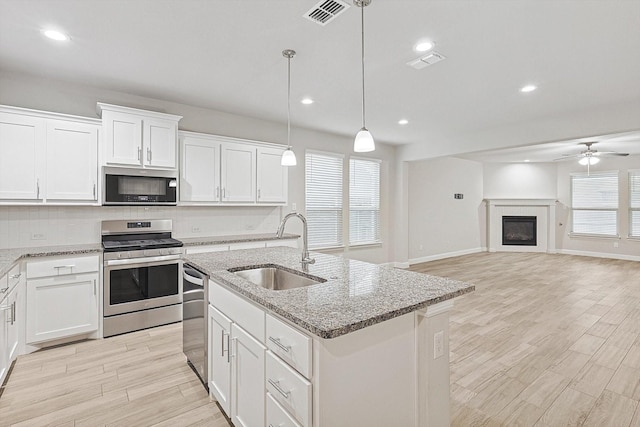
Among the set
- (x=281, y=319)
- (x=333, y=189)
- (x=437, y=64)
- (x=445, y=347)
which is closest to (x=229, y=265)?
(x=281, y=319)

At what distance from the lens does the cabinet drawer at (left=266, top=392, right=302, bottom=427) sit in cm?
134

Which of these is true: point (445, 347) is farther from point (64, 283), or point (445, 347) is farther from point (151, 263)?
point (64, 283)

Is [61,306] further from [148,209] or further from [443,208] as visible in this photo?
[443,208]

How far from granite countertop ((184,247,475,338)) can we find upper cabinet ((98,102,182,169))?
1.89 meters

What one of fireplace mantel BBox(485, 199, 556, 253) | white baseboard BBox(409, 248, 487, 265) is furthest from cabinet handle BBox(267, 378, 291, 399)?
fireplace mantel BBox(485, 199, 556, 253)

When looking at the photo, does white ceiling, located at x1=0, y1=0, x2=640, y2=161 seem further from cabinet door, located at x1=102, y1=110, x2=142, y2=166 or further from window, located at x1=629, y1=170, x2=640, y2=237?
window, located at x1=629, y1=170, x2=640, y2=237

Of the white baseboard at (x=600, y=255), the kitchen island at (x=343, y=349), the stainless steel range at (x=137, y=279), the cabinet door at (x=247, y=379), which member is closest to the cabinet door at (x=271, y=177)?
the stainless steel range at (x=137, y=279)

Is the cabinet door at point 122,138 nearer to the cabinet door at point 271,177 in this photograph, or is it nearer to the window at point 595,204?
the cabinet door at point 271,177

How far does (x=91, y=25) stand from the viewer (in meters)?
2.45

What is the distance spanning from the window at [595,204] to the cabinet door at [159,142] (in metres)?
10.1

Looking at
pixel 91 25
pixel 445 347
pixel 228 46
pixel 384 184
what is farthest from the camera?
pixel 384 184

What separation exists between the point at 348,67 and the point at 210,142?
6.74ft

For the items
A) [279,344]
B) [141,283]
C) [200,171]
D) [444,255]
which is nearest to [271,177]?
[200,171]

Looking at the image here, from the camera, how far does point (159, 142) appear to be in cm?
374
